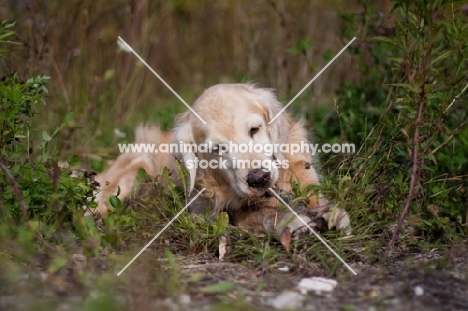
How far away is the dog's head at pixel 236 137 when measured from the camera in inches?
140

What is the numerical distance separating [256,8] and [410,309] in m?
6.29

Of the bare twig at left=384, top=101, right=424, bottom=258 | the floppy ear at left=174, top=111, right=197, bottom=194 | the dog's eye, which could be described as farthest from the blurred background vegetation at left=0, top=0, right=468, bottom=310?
the dog's eye

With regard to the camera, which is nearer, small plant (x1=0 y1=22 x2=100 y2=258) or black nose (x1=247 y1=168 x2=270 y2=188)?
small plant (x1=0 y1=22 x2=100 y2=258)

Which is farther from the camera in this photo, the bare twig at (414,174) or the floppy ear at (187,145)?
the floppy ear at (187,145)

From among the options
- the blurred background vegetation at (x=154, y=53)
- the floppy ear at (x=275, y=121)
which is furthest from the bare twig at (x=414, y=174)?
the blurred background vegetation at (x=154, y=53)

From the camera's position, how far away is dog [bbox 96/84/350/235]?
352 centimetres

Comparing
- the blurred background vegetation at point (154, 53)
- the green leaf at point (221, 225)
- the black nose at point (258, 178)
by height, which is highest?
the blurred background vegetation at point (154, 53)

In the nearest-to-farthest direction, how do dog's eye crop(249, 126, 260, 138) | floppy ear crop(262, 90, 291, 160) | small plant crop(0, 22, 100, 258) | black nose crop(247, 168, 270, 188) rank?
1. small plant crop(0, 22, 100, 258)
2. black nose crop(247, 168, 270, 188)
3. dog's eye crop(249, 126, 260, 138)
4. floppy ear crop(262, 90, 291, 160)

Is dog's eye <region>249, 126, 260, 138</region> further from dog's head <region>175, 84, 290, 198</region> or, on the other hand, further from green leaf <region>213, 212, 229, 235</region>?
green leaf <region>213, 212, 229, 235</region>

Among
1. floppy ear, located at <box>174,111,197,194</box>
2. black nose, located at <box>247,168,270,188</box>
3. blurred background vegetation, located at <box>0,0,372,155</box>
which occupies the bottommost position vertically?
black nose, located at <box>247,168,270,188</box>

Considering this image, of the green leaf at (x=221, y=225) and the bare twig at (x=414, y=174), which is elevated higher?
the bare twig at (x=414, y=174)

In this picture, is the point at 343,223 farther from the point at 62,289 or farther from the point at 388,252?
the point at 62,289

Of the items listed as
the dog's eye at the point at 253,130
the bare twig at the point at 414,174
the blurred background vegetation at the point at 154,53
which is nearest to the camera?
the bare twig at the point at 414,174

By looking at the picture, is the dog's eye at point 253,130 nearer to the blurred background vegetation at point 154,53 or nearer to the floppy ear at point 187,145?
the floppy ear at point 187,145
